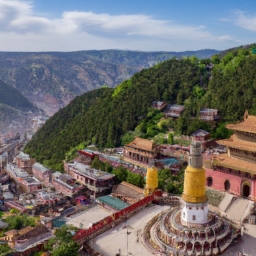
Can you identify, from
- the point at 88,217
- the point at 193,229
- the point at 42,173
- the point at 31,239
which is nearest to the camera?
the point at 193,229

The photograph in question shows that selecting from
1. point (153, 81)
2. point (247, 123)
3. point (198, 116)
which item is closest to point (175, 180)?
point (247, 123)

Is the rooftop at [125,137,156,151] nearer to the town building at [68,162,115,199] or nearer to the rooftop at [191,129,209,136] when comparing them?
the town building at [68,162,115,199]

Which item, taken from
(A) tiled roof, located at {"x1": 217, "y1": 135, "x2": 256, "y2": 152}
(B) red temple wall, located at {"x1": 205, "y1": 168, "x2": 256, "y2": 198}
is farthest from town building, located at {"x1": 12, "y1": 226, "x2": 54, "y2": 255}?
(A) tiled roof, located at {"x1": 217, "y1": 135, "x2": 256, "y2": 152}

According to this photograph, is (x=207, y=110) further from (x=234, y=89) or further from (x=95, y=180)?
(x=95, y=180)

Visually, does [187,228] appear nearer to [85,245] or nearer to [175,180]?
[85,245]

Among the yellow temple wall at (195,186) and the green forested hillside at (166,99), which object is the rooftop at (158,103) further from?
the yellow temple wall at (195,186)

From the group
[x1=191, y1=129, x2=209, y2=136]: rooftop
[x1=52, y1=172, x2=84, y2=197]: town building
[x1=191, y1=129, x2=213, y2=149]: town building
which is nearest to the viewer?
[x1=52, y1=172, x2=84, y2=197]: town building

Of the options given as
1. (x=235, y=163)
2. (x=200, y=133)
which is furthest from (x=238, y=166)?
(x=200, y=133)
